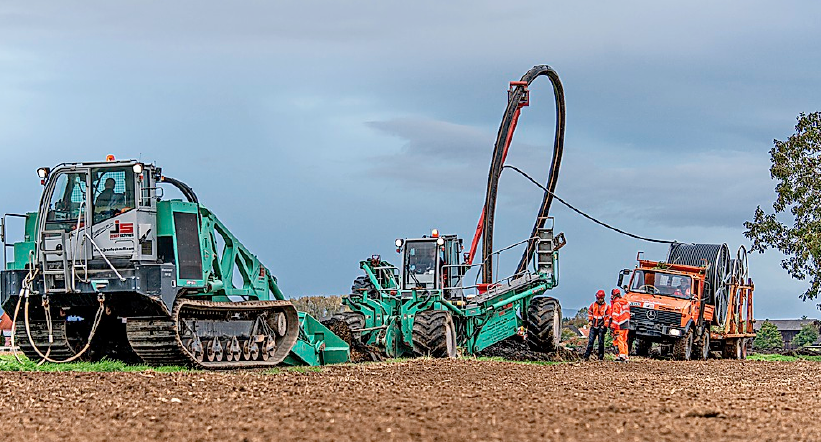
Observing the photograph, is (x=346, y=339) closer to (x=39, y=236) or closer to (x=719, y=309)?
(x=39, y=236)

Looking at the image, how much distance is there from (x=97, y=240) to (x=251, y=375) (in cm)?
341

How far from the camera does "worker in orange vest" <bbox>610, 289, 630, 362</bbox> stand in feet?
84.1

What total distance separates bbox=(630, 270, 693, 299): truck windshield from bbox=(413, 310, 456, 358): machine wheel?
775cm

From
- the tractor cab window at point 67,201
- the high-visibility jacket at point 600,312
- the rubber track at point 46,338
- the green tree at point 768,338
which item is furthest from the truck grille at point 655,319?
the green tree at point 768,338

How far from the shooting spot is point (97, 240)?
17797mm

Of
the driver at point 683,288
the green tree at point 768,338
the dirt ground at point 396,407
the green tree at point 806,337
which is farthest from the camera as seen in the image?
A: the green tree at point 806,337

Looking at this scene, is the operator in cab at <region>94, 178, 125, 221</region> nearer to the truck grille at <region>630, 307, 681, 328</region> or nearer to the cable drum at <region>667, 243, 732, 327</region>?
the truck grille at <region>630, 307, 681, 328</region>

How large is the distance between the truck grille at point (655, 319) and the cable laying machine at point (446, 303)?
1931 mm

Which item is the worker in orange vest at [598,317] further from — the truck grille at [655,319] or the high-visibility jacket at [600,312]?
the truck grille at [655,319]

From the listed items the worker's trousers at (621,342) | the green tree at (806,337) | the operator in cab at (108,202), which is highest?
the operator in cab at (108,202)

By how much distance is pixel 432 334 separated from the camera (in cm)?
2297

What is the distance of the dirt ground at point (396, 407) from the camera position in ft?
33.2

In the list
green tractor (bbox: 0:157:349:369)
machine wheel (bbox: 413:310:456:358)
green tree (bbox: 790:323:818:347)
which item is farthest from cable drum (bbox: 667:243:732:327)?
green tree (bbox: 790:323:818:347)

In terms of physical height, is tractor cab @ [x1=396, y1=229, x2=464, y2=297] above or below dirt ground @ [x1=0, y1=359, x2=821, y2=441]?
above
